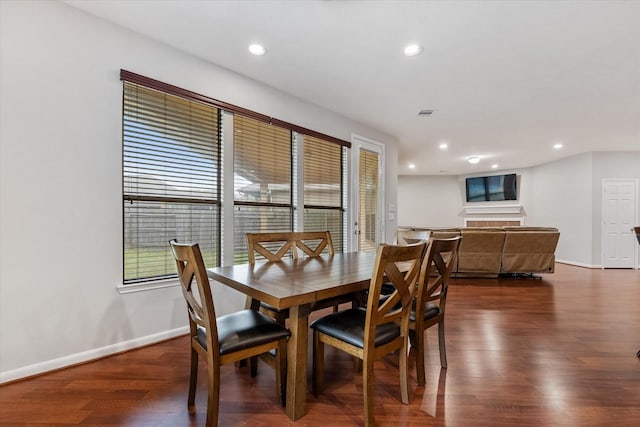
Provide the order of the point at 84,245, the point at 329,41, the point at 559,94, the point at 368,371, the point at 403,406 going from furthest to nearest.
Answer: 1. the point at 559,94
2. the point at 329,41
3. the point at 84,245
4. the point at 403,406
5. the point at 368,371

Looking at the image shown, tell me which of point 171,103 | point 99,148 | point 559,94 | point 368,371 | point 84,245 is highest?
point 559,94

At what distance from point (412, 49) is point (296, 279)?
2.22 m

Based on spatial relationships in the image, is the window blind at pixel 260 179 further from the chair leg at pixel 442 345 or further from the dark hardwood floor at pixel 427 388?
the chair leg at pixel 442 345

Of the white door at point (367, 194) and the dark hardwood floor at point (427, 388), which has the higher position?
the white door at point (367, 194)

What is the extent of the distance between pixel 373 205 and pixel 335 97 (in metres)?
2.00

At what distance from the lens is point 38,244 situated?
6.32 ft

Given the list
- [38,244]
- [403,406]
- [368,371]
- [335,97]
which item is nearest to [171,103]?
[38,244]

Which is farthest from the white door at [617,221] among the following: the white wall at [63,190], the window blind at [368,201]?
the white wall at [63,190]

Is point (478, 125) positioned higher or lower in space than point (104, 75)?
higher

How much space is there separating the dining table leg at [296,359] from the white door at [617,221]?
7.84m

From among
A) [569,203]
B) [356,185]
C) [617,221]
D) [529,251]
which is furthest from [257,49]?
[617,221]

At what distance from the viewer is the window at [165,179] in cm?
235

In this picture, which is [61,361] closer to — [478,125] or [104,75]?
[104,75]

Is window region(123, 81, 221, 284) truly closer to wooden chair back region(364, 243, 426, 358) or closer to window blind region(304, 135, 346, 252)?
window blind region(304, 135, 346, 252)
